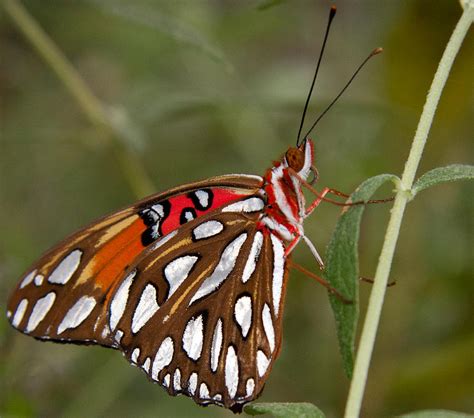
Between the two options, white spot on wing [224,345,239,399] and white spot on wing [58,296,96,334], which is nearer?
white spot on wing [224,345,239,399]

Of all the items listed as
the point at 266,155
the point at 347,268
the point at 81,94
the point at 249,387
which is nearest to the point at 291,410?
the point at 347,268

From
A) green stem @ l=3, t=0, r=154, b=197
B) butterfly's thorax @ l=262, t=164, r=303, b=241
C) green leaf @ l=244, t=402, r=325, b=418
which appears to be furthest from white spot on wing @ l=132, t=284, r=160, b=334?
green stem @ l=3, t=0, r=154, b=197

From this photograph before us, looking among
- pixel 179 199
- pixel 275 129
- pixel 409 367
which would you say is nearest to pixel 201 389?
pixel 179 199

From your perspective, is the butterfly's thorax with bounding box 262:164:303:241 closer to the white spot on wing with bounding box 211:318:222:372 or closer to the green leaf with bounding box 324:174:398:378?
the white spot on wing with bounding box 211:318:222:372

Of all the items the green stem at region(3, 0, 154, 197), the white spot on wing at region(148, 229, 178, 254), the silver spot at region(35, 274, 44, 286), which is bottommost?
the silver spot at region(35, 274, 44, 286)

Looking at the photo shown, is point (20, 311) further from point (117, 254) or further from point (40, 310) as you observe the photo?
point (117, 254)
